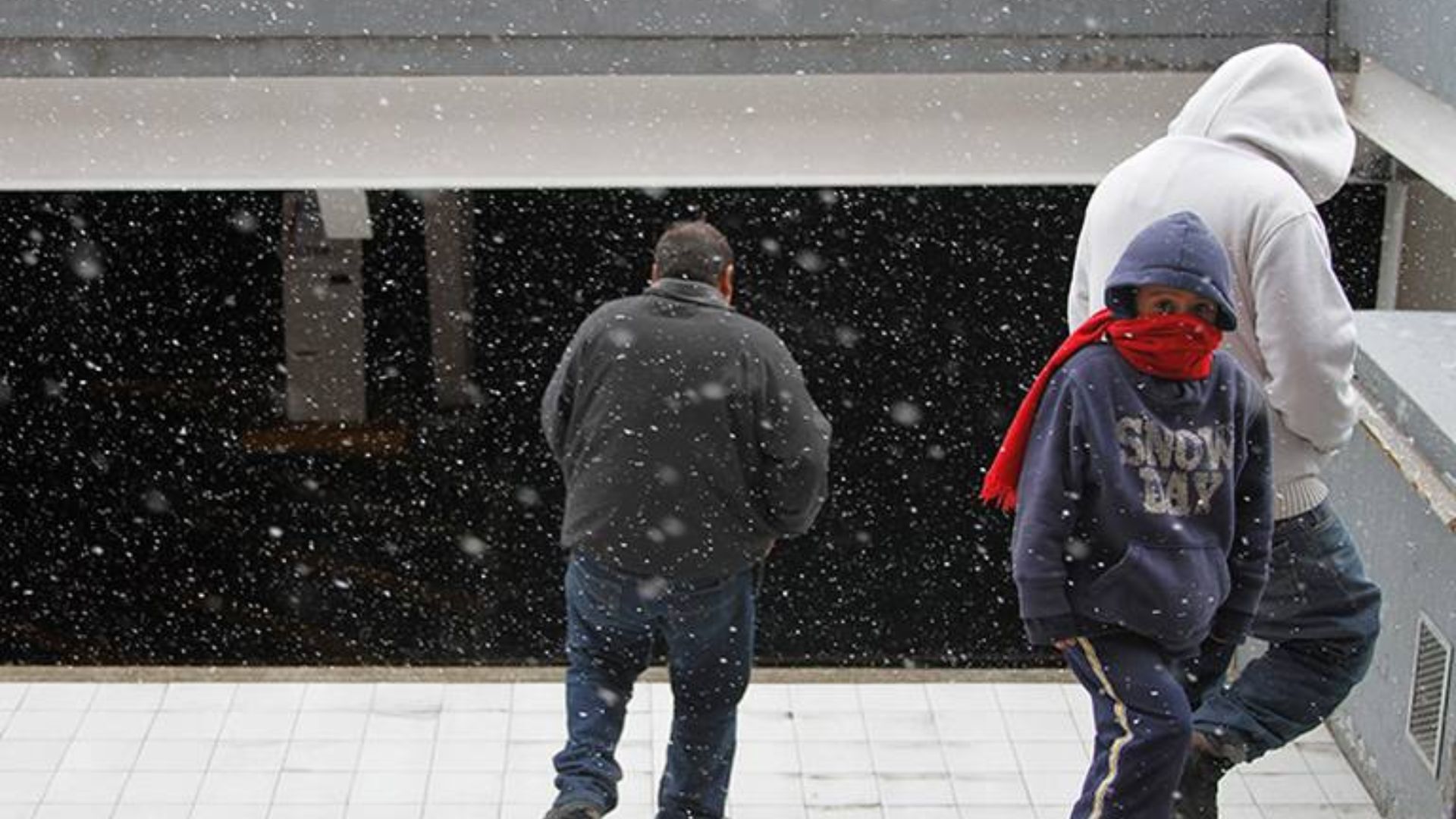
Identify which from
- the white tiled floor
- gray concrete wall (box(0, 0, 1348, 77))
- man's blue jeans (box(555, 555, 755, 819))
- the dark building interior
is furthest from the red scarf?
the dark building interior

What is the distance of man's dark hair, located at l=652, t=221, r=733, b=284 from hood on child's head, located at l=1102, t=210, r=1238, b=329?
1.10 meters

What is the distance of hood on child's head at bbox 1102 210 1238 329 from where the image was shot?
13.8 ft

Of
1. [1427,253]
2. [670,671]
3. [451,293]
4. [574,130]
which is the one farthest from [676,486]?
[451,293]

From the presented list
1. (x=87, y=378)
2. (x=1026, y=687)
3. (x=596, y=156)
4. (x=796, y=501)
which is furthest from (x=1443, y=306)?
(x=87, y=378)

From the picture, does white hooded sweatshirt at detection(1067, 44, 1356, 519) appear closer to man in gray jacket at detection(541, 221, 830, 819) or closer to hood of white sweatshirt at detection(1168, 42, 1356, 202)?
hood of white sweatshirt at detection(1168, 42, 1356, 202)

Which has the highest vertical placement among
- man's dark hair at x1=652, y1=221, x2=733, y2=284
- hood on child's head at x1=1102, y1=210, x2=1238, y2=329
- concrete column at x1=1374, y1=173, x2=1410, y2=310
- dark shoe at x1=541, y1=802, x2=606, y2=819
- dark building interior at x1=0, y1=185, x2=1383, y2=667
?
hood on child's head at x1=1102, y1=210, x2=1238, y2=329

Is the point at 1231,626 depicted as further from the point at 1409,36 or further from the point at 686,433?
the point at 1409,36

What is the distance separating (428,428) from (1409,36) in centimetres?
694

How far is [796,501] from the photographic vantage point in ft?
16.7

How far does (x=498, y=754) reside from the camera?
5926 mm

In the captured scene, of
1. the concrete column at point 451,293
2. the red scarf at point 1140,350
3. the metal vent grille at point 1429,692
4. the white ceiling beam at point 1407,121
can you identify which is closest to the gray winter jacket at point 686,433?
the red scarf at point 1140,350

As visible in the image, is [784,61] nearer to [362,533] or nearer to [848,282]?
[848,282]

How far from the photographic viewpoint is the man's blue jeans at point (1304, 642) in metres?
4.76

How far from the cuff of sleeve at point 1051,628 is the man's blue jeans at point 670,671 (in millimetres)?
943
